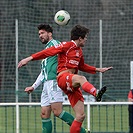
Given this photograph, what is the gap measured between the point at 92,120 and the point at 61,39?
1027cm

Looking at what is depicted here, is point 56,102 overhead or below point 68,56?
below

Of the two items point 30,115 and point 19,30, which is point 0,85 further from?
point 30,115

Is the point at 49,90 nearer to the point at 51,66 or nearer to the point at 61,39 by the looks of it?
the point at 51,66

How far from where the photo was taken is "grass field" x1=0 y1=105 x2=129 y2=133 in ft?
49.1

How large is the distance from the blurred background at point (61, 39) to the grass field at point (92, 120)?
5.50 m

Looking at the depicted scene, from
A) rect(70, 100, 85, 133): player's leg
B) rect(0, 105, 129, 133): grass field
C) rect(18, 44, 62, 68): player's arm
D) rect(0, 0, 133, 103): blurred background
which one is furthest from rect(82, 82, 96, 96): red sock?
rect(0, 0, 133, 103): blurred background

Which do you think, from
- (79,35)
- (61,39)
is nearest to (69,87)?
(79,35)

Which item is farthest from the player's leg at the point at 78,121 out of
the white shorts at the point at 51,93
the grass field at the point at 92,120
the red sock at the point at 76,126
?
the grass field at the point at 92,120

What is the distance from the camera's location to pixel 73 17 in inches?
1036

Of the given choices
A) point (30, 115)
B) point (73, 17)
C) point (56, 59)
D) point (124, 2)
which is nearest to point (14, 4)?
point (73, 17)

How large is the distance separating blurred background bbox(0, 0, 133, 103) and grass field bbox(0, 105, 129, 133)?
5503 mm

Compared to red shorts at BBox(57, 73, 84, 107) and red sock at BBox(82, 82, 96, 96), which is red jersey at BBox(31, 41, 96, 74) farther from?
red sock at BBox(82, 82, 96, 96)

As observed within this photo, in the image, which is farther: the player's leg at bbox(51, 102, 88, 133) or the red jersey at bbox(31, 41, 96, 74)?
the player's leg at bbox(51, 102, 88, 133)

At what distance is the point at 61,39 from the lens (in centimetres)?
2491
